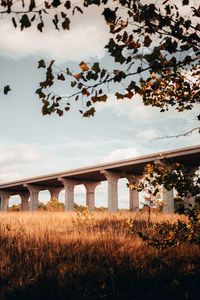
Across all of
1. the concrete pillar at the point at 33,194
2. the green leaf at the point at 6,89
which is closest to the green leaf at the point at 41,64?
the green leaf at the point at 6,89

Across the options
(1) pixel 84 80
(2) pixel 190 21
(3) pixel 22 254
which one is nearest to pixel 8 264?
(3) pixel 22 254

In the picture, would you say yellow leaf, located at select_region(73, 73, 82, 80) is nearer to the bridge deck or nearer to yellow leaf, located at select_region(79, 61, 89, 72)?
yellow leaf, located at select_region(79, 61, 89, 72)

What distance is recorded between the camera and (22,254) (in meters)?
6.29

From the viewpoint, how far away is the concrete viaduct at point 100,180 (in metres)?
25.8

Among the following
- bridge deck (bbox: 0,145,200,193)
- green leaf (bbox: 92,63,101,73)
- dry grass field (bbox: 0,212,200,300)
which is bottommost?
dry grass field (bbox: 0,212,200,300)

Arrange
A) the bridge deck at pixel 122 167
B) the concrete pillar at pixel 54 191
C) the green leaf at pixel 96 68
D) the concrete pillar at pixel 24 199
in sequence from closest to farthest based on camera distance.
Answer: the green leaf at pixel 96 68
the bridge deck at pixel 122 167
the concrete pillar at pixel 54 191
the concrete pillar at pixel 24 199

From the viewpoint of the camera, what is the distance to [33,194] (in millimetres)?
41562

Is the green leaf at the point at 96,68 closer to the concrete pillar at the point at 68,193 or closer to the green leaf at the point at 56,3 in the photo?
the green leaf at the point at 56,3

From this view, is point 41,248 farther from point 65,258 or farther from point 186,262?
point 186,262

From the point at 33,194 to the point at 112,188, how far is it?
13742 mm

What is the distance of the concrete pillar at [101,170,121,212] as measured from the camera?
30822 millimetres

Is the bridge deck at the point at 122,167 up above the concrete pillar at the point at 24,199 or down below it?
above

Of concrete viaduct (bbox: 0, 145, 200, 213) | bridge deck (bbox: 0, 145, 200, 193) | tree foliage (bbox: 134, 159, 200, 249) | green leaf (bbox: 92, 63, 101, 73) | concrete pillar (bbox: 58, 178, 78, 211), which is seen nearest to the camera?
green leaf (bbox: 92, 63, 101, 73)

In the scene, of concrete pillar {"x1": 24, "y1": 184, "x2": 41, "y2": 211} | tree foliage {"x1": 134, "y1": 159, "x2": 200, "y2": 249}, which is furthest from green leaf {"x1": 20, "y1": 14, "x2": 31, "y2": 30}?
concrete pillar {"x1": 24, "y1": 184, "x2": 41, "y2": 211}
